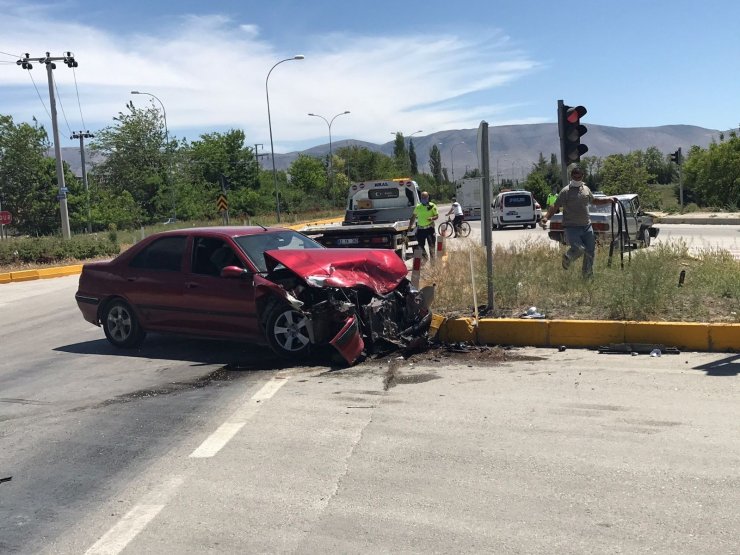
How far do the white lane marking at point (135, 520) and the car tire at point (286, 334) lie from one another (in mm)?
3065

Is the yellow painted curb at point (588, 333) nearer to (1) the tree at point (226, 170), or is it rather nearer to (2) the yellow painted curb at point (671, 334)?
(2) the yellow painted curb at point (671, 334)

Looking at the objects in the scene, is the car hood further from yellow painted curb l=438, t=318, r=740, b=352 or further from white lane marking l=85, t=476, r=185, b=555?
white lane marking l=85, t=476, r=185, b=555

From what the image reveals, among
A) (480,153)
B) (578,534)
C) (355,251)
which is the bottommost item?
(578,534)

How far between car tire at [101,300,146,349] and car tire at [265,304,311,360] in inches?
89.6

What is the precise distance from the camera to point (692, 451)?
4.68 m

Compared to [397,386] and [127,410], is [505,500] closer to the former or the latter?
[397,386]

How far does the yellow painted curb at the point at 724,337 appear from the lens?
723cm

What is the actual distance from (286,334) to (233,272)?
3.08 feet

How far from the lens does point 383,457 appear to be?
4.85 metres

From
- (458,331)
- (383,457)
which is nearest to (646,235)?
(458,331)

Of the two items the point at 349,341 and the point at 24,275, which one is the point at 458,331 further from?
the point at 24,275

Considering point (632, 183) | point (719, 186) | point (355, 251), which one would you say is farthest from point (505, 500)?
point (632, 183)

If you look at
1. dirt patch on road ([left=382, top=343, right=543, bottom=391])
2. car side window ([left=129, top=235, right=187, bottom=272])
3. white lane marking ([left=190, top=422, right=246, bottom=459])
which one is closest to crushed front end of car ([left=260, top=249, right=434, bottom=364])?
dirt patch on road ([left=382, top=343, right=543, bottom=391])

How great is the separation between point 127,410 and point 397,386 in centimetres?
249
